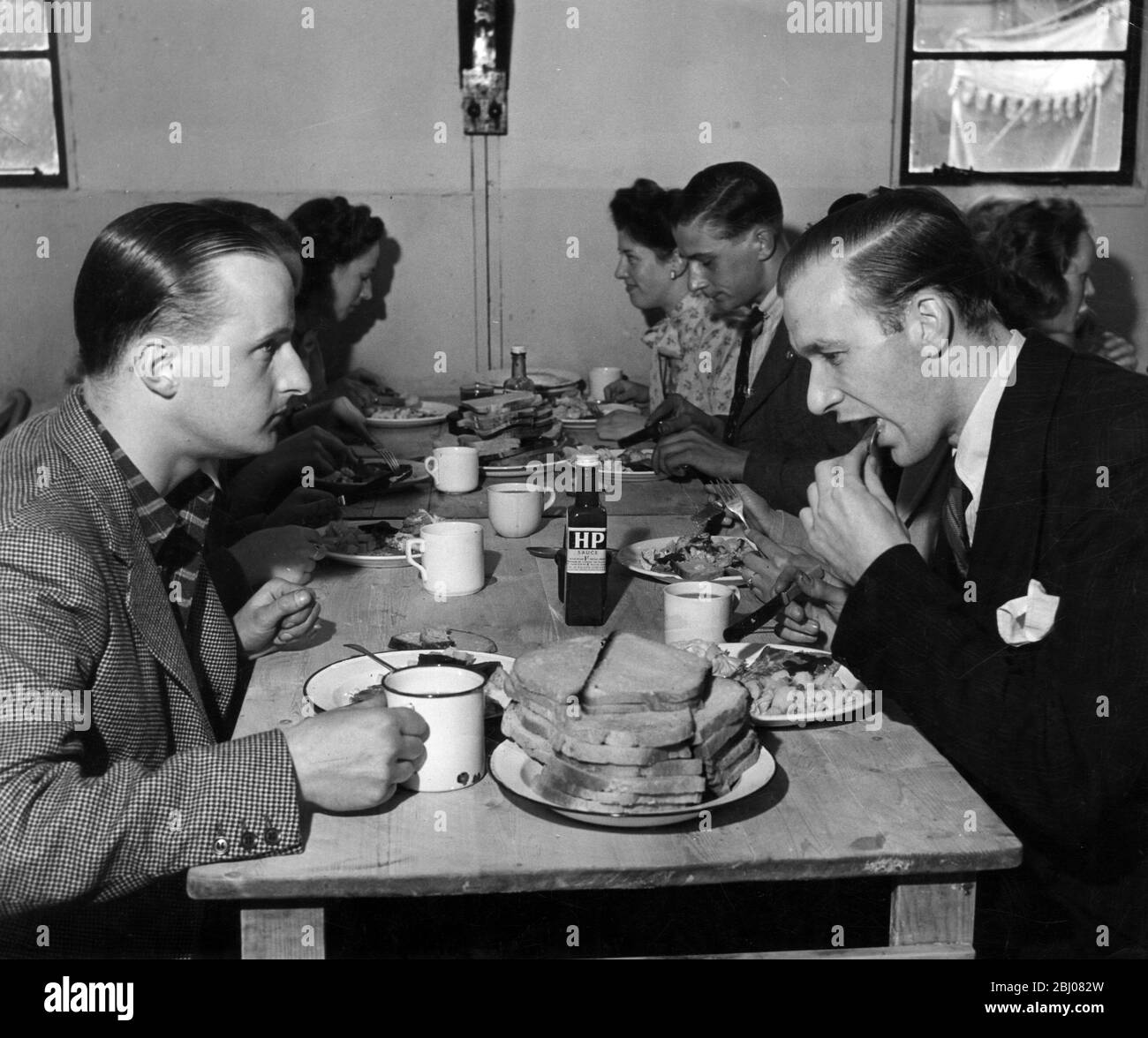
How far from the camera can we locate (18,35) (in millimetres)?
5914

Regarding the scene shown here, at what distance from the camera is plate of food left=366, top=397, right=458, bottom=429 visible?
4746 millimetres

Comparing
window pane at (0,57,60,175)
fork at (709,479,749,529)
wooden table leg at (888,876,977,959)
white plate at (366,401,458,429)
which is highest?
window pane at (0,57,60,175)

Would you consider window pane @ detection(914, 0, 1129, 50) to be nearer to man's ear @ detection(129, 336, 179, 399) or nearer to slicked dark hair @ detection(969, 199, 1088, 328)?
slicked dark hair @ detection(969, 199, 1088, 328)

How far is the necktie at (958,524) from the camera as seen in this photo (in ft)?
7.07

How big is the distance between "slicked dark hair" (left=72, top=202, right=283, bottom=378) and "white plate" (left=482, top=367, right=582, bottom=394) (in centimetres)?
374

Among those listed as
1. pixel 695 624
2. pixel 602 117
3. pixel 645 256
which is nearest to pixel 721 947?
pixel 695 624

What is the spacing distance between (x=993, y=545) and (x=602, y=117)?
4.69m

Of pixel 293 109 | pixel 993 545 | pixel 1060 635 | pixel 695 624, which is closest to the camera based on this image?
pixel 1060 635

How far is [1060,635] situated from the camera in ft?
5.59

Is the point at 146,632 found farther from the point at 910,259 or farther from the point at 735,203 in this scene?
the point at 735,203

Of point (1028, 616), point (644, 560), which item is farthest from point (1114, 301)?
point (1028, 616)

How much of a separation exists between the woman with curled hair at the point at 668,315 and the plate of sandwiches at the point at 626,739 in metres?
3.25

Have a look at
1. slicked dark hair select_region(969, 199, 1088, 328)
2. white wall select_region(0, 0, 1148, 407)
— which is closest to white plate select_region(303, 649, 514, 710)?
slicked dark hair select_region(969, 199, 1088, 328)
